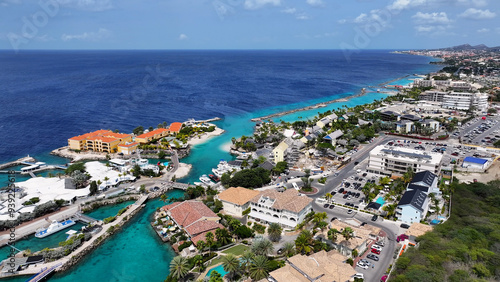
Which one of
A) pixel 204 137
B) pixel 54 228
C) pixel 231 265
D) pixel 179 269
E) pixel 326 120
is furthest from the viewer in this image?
pixel 326 120

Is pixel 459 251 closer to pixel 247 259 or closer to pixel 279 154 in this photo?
pixel 247 259

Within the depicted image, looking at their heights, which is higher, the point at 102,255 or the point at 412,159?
the point at 412,159

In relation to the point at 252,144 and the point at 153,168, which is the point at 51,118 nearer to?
the point at 153,168

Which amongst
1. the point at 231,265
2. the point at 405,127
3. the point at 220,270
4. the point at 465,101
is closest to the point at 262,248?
the point at 231,265

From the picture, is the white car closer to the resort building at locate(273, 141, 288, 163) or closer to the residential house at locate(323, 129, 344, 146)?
the resort building at locate(273, 141, 288, 163)

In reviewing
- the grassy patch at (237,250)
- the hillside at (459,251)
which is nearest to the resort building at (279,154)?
the grassy patch at (237,250)

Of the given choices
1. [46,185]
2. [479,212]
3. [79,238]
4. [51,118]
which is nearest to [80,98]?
[51,118]

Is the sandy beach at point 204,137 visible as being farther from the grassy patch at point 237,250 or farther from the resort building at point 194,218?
the grassy patch at point 237,250
